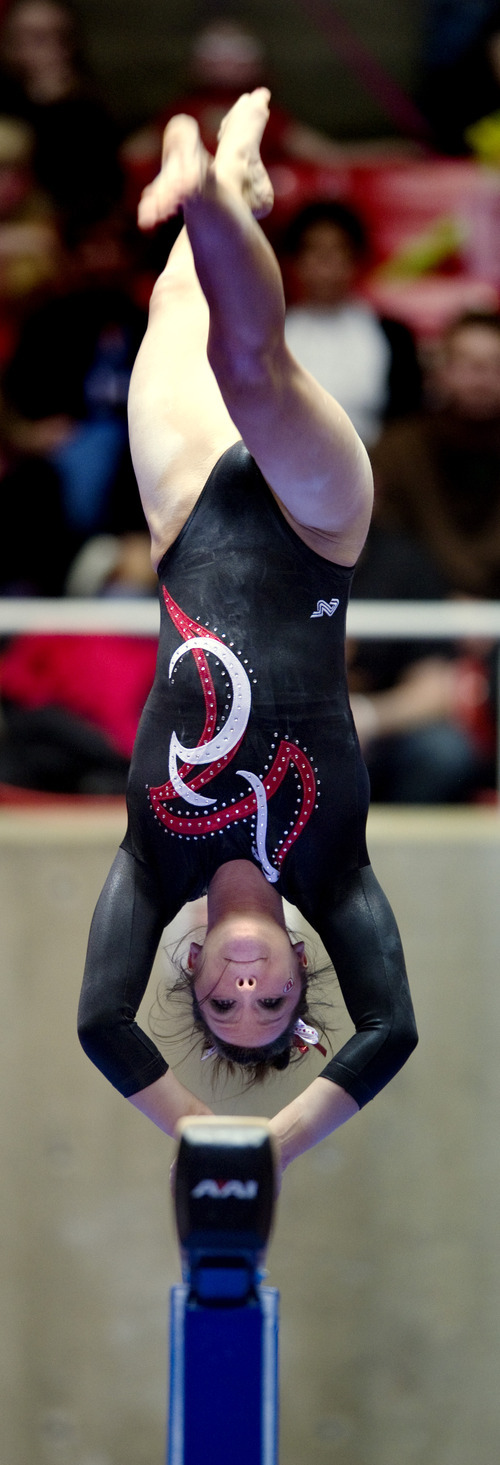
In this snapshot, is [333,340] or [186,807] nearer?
[186,807]

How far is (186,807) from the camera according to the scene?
5.10ft

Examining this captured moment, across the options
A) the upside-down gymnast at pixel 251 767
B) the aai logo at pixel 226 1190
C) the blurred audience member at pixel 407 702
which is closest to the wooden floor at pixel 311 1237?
the blurred audience member at pixel 407 702

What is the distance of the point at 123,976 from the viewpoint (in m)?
1.61

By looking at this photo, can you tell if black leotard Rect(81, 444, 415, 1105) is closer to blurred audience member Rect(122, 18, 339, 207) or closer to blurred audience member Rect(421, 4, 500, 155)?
blurred audience member Rect(122, 18, 339, 207)

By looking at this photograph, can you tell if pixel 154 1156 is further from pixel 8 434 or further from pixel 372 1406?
pixel 8 434

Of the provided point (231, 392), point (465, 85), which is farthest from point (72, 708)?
point (465, 85)

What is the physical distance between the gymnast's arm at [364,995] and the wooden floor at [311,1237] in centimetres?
100

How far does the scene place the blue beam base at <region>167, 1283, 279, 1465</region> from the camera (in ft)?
5.32

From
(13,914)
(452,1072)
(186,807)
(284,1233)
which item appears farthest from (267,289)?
(284,1233)

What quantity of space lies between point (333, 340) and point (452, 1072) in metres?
1.45

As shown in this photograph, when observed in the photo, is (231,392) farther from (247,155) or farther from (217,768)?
(217,768)

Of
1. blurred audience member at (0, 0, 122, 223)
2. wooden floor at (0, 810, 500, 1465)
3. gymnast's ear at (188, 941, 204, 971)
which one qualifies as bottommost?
wooden floor at (0, 810, 500, 1465)

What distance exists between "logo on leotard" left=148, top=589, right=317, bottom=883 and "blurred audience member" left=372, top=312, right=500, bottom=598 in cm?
120

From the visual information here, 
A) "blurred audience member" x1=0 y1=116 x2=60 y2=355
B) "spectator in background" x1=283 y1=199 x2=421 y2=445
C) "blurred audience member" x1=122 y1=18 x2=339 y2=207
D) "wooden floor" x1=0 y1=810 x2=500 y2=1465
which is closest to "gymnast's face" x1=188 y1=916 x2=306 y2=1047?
"wooden floor" x1=0 y1=810 x2=500 y2=1465
